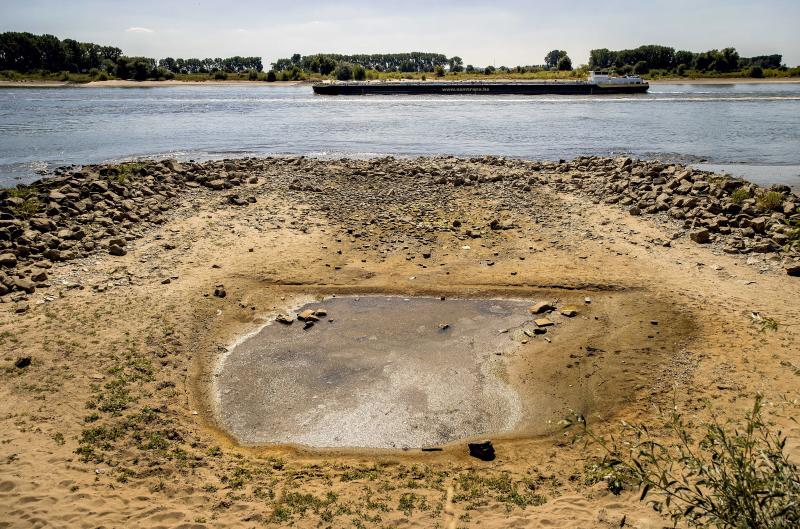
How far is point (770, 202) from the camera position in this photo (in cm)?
1641

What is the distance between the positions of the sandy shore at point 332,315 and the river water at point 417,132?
12706mm

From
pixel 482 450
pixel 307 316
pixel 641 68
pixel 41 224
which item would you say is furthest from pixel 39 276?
pixel 641 68

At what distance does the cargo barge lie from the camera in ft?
266

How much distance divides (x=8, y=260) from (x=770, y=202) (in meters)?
19.8

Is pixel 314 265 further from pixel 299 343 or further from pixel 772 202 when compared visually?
pixel 772 202

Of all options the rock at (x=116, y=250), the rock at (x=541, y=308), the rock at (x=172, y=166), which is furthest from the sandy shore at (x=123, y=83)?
the rock at (x=541, y=308)

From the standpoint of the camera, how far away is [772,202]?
1641 cm

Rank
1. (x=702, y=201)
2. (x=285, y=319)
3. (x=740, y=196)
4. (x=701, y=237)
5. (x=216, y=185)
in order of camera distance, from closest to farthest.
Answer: (x=285, y=319)
(x=701, y=237)
(x=702, y=201)
(x=740, y=196)
(x=216, y=185)

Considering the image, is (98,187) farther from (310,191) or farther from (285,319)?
(285,319)

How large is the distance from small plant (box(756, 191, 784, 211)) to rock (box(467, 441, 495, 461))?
13311 millimetres

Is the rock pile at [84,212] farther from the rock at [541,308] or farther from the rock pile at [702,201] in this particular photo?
the rock pile at [702,201]

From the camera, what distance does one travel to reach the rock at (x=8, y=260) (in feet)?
41.0

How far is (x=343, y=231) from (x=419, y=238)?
2171 millimetres

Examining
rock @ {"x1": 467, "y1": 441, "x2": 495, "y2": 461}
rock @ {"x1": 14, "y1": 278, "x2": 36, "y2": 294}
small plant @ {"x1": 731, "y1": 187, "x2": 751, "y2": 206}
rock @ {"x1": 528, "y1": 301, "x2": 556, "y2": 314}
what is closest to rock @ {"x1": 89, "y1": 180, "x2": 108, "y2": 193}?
rock @ {"x1": 14, "y1": 278, "x2": 36, "y2": 294}
